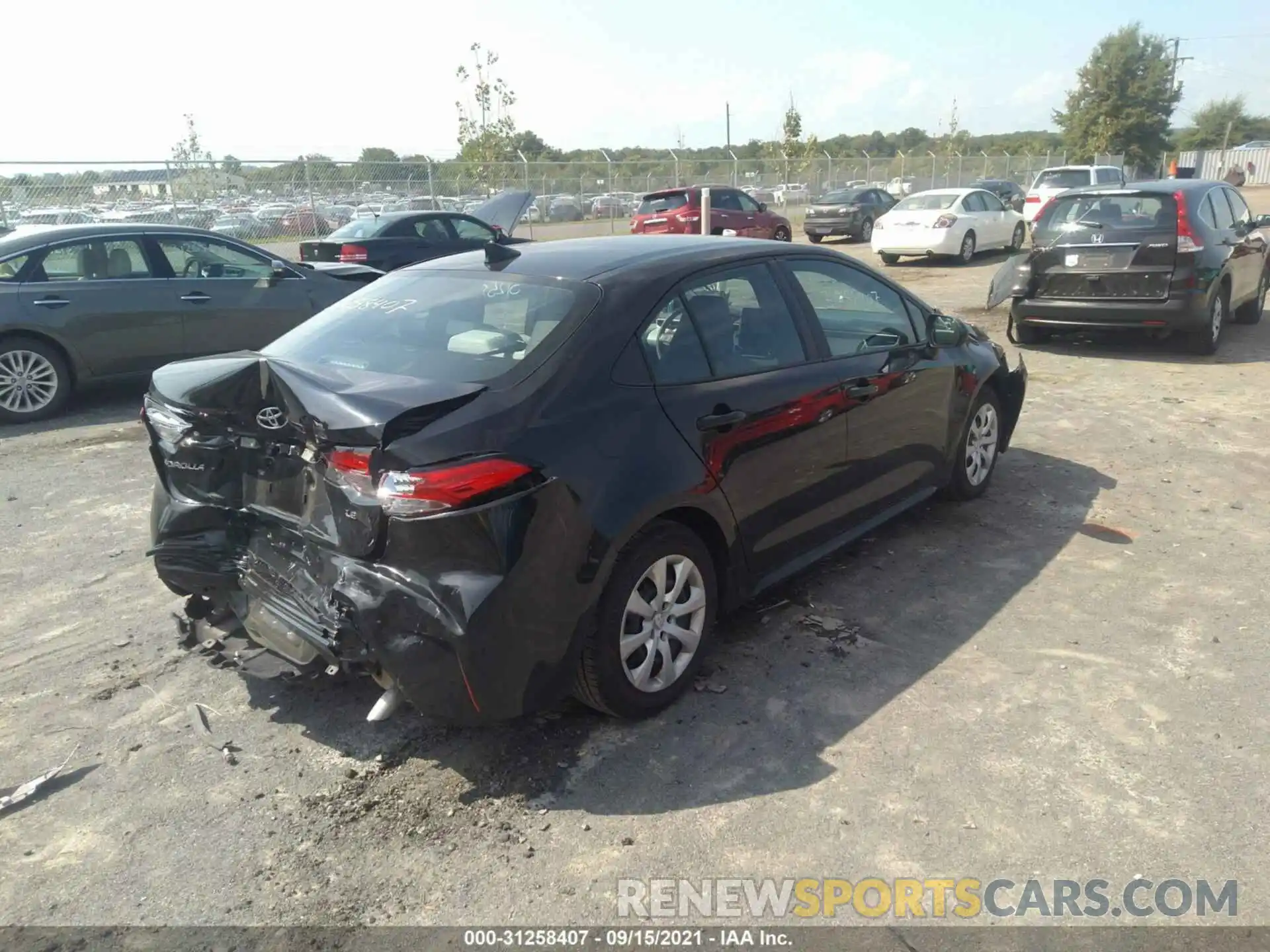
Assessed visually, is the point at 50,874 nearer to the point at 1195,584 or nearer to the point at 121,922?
the point at 121,922

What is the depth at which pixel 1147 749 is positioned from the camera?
10.8ft

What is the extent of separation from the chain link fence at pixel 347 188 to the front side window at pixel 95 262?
395 inches

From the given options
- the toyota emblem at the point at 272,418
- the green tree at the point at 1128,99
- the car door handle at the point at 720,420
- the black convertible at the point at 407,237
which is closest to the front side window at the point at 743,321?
the car door handle at the point at 720,420

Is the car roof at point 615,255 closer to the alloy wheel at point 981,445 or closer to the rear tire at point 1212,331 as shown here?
the alloy wheel at point 981,445

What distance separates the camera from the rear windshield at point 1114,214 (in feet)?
30.2

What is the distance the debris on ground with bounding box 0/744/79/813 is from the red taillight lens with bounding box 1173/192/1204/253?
9.73 metres

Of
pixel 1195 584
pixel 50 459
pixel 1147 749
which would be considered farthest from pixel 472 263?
pixel 50 459

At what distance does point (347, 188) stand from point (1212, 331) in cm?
1906

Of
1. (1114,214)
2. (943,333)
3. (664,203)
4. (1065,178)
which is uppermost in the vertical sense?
(1065,178)

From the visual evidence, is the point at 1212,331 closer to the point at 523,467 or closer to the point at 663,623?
the point at 663,623

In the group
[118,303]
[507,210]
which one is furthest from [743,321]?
[507,210]

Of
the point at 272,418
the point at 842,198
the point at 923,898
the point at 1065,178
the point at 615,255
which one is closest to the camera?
the point at 923,898

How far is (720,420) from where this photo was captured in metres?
3.63

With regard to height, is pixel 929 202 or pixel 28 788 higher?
pixel 929 202
